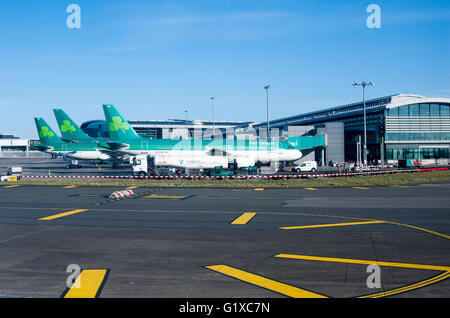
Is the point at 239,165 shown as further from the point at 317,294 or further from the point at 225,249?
the point at 317,294

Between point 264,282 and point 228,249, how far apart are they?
148 inches

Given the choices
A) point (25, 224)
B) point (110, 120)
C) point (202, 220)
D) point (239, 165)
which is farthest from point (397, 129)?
point (25, 224)

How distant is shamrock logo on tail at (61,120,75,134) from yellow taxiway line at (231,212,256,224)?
2568 inches

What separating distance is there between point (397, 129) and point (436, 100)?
36.8 ft

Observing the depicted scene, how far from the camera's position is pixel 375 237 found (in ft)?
50.5

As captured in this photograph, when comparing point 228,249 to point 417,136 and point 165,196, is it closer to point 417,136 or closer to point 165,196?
point 165,196

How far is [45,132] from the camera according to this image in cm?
7188

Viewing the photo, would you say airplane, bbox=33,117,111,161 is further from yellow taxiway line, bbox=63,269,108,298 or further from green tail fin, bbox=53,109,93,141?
yellow taxiway line, bbox=63,269,108,298

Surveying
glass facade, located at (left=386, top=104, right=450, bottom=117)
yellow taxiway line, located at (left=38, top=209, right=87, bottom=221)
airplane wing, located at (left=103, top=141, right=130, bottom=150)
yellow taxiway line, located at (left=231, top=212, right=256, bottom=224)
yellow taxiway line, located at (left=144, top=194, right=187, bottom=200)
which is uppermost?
glass facade, located at (left=386, top=104, right=450, bottom=117)

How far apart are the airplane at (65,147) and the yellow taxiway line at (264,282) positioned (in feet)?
200

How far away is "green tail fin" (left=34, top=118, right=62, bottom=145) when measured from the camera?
71812mm

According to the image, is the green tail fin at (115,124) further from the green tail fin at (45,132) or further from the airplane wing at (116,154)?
the green tail fin at (45,132)

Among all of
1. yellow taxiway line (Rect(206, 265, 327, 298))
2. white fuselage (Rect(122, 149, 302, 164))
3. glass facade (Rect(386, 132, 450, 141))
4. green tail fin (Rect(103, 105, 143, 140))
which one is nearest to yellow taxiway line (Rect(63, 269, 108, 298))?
yellow taxiway line (Rect(206, 265, 327, 298))

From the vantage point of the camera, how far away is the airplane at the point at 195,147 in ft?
180
